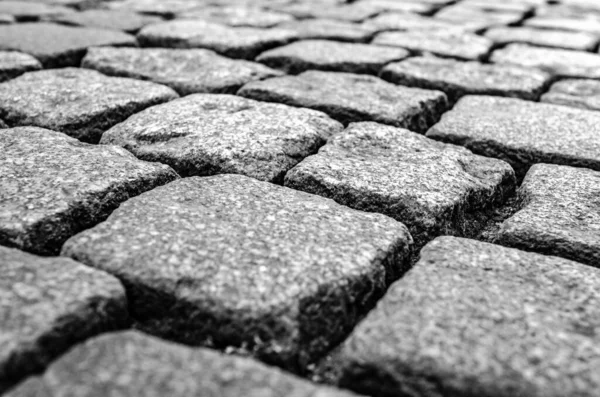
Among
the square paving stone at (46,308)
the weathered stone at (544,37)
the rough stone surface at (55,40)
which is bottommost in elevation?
the weathered stone at (544,37)

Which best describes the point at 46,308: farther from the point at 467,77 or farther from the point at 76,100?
the point at 467,77

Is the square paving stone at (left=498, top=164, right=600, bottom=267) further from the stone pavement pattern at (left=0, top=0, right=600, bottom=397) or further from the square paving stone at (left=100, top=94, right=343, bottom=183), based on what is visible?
the square paving stone at (left=100, top=94, right=343, bottom=183)

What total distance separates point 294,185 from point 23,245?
57 cm

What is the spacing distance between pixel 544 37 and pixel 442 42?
58 centimetres

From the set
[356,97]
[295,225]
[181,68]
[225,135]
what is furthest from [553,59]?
[295,225]

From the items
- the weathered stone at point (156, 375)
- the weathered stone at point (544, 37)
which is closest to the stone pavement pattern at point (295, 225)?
the weathered stone at point (156, 375)

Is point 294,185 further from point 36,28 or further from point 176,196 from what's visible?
point 36,28

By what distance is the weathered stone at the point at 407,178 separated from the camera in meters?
1.28

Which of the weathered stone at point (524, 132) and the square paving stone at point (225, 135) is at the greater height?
the square paving stone at point (225, 135)

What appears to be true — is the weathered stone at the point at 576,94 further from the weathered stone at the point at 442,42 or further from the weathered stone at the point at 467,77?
the weathered stone at the point at 442,42

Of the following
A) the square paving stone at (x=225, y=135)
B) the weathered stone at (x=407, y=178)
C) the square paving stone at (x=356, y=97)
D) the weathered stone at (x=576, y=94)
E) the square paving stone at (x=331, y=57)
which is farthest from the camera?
the square paving stone at (x=331, y=57)

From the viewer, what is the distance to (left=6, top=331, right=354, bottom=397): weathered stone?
76cm

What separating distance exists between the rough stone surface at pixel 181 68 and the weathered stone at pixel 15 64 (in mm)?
177

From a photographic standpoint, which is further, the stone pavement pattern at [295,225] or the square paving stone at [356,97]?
the square paving stone at [356,97]
